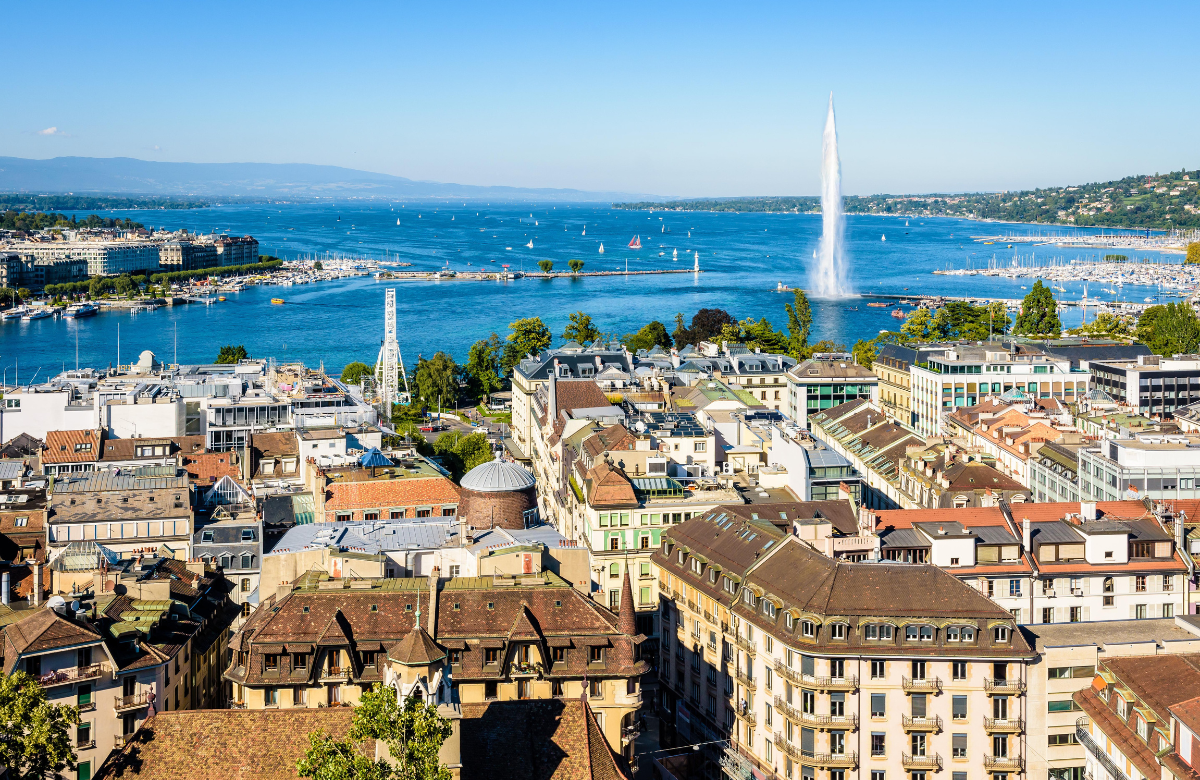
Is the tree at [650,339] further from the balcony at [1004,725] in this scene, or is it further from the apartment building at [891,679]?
the balcony at [1004,725]

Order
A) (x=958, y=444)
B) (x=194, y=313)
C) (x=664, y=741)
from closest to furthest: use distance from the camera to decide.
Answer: (x=664, y=741) < (x=958, y=444) < (x=194, y=313)

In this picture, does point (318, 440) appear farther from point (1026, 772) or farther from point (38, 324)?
point (38, 324)

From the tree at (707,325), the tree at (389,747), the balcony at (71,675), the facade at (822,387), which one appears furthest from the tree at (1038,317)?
the tree at (389,747)

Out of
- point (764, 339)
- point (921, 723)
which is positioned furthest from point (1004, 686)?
point (764, 339)

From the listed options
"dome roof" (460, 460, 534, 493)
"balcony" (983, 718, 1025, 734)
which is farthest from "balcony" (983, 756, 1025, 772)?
"dome roof" (460, 460, 534, 493)

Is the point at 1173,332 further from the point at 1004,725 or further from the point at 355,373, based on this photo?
the point at 1004,725

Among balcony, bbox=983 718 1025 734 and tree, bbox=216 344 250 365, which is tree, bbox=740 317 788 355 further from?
balcony, bbox=983 718 1025 734

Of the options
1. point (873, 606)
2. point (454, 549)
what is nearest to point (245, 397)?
point (454, 549)
